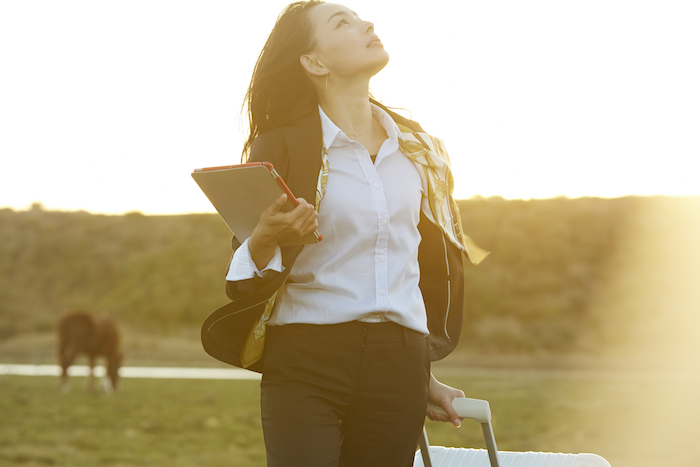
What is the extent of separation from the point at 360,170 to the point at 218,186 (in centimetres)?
34

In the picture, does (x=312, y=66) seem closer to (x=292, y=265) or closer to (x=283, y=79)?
(x=283, y=79)

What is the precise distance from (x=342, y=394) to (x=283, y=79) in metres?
0.77

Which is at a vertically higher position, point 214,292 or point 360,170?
point 360,170

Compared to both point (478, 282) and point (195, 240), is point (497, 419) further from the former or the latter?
point (195, 240)

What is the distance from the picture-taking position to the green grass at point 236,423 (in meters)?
5.31

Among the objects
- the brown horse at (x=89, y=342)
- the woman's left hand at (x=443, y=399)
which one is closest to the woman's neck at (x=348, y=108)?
the woman's left hand at (x=443, y=399)

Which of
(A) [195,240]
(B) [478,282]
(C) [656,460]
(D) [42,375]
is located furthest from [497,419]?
(A) [195,240]

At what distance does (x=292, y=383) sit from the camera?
1464 mm

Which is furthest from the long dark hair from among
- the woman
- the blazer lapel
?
the blazer lapel

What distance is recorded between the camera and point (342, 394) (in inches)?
58.5

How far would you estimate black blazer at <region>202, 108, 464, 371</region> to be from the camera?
148 cm

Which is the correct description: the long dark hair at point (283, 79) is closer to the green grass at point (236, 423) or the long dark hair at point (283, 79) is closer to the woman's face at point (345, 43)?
the woman's face at point (345, 43)

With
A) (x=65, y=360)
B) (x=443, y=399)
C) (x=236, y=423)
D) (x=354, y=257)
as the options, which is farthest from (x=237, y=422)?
(x=354, y=257)

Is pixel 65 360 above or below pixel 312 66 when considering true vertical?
below
